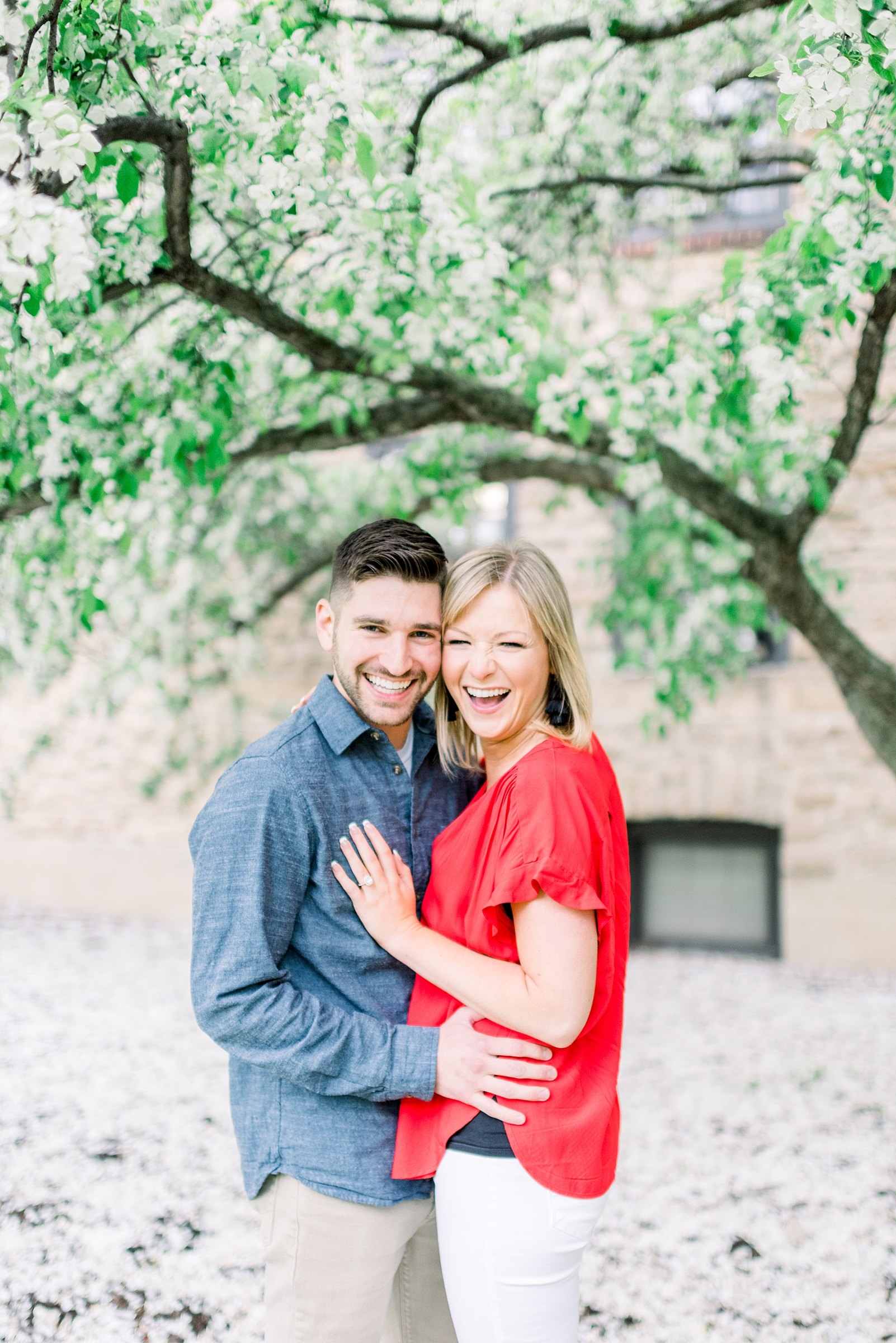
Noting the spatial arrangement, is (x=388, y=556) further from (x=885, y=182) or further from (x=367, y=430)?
(x=367, y=430)

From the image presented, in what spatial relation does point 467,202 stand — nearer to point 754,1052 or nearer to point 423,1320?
point 423,1320

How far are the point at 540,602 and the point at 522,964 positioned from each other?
2.22 feet

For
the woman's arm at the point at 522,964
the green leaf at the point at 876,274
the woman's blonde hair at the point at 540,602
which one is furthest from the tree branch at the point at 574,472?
the woman's arm at the point at 522,964

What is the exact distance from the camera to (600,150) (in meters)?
4.50

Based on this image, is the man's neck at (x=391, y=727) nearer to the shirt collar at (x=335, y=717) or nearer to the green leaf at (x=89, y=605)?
the shirt collar at (x=335, y=717)

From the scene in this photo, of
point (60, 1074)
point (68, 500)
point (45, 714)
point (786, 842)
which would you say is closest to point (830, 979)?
point (786, 842)

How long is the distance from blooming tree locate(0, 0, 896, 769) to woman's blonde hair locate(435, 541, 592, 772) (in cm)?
88

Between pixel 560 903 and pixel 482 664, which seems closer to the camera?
pixel 560 903

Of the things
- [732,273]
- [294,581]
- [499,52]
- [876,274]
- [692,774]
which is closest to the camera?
[876,274]

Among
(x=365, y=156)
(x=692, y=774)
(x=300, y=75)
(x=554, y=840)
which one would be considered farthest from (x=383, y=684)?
(x=692, y=774)

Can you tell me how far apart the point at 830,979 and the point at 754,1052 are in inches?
65.6

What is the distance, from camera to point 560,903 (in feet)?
5.14

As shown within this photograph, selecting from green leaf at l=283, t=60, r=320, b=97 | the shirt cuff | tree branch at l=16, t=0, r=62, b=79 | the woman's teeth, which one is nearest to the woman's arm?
the shirt cuff

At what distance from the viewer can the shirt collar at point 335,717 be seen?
1819mm
